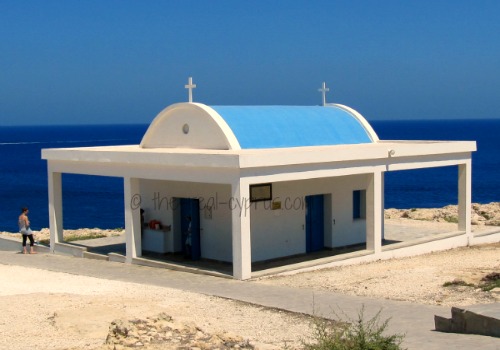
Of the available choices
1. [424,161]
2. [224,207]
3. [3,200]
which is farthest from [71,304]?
[3,200]

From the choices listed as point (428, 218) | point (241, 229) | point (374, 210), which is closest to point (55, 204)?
point (241, 229)

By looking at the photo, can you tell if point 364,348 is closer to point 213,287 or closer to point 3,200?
point 213,287

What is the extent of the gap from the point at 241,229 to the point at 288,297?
2.67 m

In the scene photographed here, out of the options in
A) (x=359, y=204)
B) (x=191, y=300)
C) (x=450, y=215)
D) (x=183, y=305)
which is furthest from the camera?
(x=450, y=215)

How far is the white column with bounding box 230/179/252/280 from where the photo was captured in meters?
17.4

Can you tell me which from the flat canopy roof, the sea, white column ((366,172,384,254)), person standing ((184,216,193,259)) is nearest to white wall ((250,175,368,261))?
the flat canopy roof

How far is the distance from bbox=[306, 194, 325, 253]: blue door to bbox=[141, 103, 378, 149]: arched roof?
1667 millimetres

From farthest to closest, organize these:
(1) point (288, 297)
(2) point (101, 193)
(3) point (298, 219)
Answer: (2) point (101, 193), (3) point (298, 219), (1) point (288, 297)

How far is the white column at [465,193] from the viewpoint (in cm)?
2344

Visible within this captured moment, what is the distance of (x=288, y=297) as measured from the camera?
15.4 m

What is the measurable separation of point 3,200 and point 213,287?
177 ft

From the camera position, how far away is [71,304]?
48.2ft

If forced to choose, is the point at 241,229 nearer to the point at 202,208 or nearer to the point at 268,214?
the point at 268,214

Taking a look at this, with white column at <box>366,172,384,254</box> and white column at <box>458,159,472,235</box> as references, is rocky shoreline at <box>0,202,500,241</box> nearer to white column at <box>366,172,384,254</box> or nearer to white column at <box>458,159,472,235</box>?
white column at <box>458,159,472,235</box>
